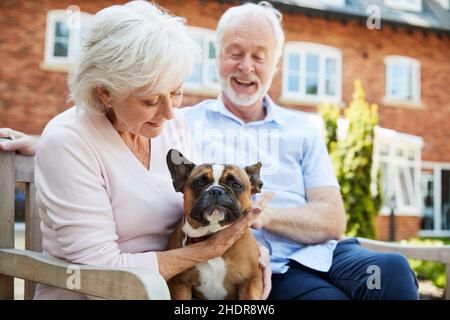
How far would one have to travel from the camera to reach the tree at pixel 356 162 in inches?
327

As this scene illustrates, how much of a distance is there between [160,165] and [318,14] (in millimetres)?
10942

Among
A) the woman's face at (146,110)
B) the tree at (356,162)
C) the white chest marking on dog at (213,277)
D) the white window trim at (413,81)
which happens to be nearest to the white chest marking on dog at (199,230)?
the white chest marking on dog at (213,277)

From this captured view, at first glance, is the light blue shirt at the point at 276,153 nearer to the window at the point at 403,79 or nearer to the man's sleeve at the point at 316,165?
the man's sleeve at the point at 316,165

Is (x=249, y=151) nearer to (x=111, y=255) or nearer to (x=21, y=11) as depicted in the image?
(x=111, y=255)

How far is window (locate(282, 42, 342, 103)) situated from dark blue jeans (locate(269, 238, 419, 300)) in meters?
9.45

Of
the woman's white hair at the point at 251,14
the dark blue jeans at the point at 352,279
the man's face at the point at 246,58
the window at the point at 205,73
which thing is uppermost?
the window at the point at 205,73

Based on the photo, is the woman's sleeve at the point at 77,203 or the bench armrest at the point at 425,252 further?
the bench armrest at the point at 425,252

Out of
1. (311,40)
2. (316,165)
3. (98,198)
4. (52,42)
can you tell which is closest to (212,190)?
(98,198)

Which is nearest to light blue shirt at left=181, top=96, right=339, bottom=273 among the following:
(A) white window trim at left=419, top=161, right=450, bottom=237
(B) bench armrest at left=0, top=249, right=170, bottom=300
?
(B) bench armrest at left=0, top=249, right=170, bottom=300

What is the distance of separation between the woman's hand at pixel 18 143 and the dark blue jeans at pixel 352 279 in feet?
3.89

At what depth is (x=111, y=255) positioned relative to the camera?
176 cm

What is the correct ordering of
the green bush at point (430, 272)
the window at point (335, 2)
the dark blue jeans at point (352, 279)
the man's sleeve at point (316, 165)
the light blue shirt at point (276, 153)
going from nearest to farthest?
the dark blue jeans at point (352, 279), the light blue shirt at point (276, 153), the man's sleeve at point (316, 165), the green bush at point (430, 272), the window at point (335, 2)

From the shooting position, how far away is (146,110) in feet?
6.19
